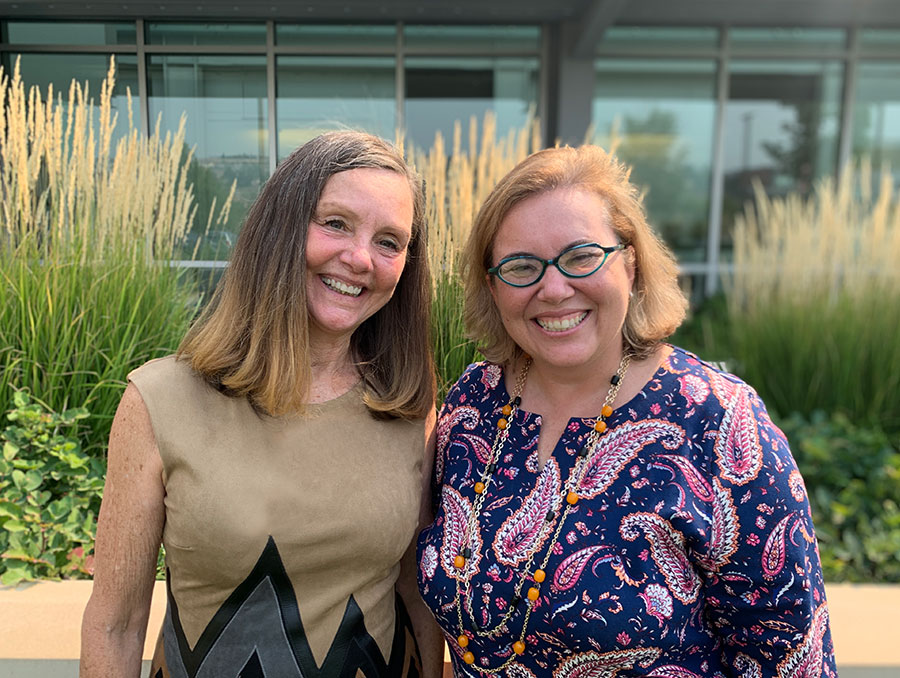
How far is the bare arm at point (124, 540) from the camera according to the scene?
1463mm

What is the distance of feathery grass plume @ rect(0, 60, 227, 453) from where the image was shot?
9.83 feet

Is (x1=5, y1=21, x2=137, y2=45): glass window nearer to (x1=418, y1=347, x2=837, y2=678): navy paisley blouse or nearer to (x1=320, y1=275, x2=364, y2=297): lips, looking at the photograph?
(x1=320, y1=275, x2=364, y2=297): lips

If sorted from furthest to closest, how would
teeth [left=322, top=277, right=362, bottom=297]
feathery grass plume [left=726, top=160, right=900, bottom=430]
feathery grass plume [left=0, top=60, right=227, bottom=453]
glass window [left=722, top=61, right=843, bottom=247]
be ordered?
glass window [left=722, top=61, right=843, bottom=247] → feathery grass plume [left=726, top=160, right=900, bottom=430] → feathery grass plume [left=0, top=60, right=227, bottom=453] → teeth [left=322, top=277, right=362, bottom=297]

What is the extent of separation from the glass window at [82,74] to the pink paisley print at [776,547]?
2.69 metres

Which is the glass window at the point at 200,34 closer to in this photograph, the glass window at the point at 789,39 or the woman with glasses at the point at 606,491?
the woman with glasses at the point at 606,491

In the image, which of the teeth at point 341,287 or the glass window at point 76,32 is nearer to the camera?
the teeth at point 341,287

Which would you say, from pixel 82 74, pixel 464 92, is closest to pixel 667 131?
pixel 464 92

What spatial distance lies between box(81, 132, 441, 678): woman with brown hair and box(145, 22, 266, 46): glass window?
1529mm

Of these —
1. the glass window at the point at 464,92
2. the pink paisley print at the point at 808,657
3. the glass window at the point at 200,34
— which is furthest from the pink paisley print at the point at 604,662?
the glass window at the point at 464,92

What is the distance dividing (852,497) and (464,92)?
189 inches

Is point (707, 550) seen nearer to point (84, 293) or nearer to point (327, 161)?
point (327, 161)

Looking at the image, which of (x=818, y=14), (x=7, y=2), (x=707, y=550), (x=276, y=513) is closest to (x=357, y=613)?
(x=276, y=513)

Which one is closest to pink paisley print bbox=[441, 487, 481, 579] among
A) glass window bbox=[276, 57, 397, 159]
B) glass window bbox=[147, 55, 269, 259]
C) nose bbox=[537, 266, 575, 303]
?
nose bbox=[537, 266, 575, 303]

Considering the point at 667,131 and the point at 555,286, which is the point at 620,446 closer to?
the point at 555,286
